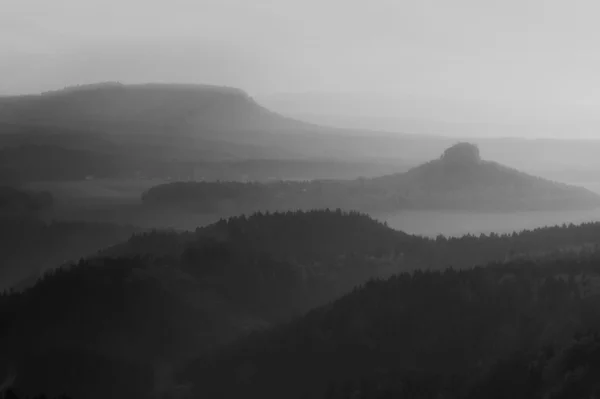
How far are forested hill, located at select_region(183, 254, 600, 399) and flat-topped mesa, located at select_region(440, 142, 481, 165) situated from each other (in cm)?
6546

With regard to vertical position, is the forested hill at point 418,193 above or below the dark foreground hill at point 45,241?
above

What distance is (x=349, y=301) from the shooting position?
1757 inches

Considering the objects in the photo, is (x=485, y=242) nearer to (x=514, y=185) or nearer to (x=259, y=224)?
(x=259, y=224)

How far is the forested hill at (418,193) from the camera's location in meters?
103

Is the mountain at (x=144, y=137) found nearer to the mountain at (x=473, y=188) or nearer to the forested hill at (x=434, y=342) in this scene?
the mountain at (x=473, y=188)

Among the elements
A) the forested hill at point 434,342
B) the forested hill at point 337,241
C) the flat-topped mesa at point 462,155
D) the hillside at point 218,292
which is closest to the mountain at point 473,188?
the flat-topped mesa at point 462,155

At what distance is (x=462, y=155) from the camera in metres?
108

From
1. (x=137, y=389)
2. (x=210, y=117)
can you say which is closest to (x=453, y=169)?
(x=137, y=389)

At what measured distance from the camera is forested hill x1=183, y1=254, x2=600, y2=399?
104 ft

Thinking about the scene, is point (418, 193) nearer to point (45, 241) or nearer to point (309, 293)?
point (45, 241)

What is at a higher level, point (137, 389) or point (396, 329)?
point (396, 329)

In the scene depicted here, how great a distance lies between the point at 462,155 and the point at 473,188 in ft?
19.3

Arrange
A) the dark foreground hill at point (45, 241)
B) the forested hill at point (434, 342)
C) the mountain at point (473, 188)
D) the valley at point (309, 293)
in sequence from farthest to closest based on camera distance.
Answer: the mountain at point (473, 188) → the dark foreground hill at point (45, 241) → the valley at point (309, 293) → the forested hill at point (434, 342)

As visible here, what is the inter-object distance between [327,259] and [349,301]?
15412mm
